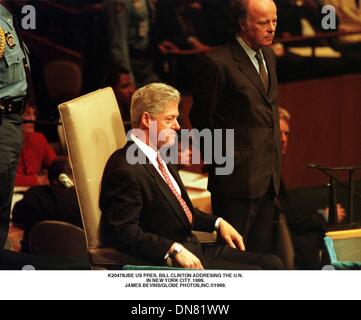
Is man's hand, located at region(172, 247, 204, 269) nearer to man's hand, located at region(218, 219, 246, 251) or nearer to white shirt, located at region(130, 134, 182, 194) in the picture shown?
man's hand, located at region(218, 219, 246, 251)

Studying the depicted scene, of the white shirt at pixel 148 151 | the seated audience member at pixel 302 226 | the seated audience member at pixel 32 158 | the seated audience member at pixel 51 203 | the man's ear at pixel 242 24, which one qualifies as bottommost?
the seated audience member at pixel 302 226

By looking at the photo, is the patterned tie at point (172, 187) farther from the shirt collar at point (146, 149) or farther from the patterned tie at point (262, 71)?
the patterned tie at point (262, 71)

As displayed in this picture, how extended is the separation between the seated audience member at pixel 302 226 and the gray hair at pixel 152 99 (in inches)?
36.4

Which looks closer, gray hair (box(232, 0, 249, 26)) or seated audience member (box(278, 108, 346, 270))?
gray hair (box(232, 0, 249, 26))

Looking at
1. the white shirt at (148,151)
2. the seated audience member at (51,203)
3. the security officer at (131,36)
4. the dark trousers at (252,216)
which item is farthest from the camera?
the security officer at (131,36)

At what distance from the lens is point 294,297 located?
4.68 meters

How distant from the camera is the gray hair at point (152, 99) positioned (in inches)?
163

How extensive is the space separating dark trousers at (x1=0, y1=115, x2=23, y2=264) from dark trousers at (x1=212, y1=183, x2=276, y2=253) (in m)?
0.98

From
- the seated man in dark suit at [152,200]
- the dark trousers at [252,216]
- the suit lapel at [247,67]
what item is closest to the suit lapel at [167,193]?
the seated man in dark suit at [152,200]

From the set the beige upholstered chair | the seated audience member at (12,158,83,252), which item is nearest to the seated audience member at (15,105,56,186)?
the seated audience member at (12,158,83,252)

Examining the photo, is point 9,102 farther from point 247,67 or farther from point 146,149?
point 247,67

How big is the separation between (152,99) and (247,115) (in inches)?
25.6

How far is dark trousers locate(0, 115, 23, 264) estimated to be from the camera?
4.64m

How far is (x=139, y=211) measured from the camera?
4117mm
